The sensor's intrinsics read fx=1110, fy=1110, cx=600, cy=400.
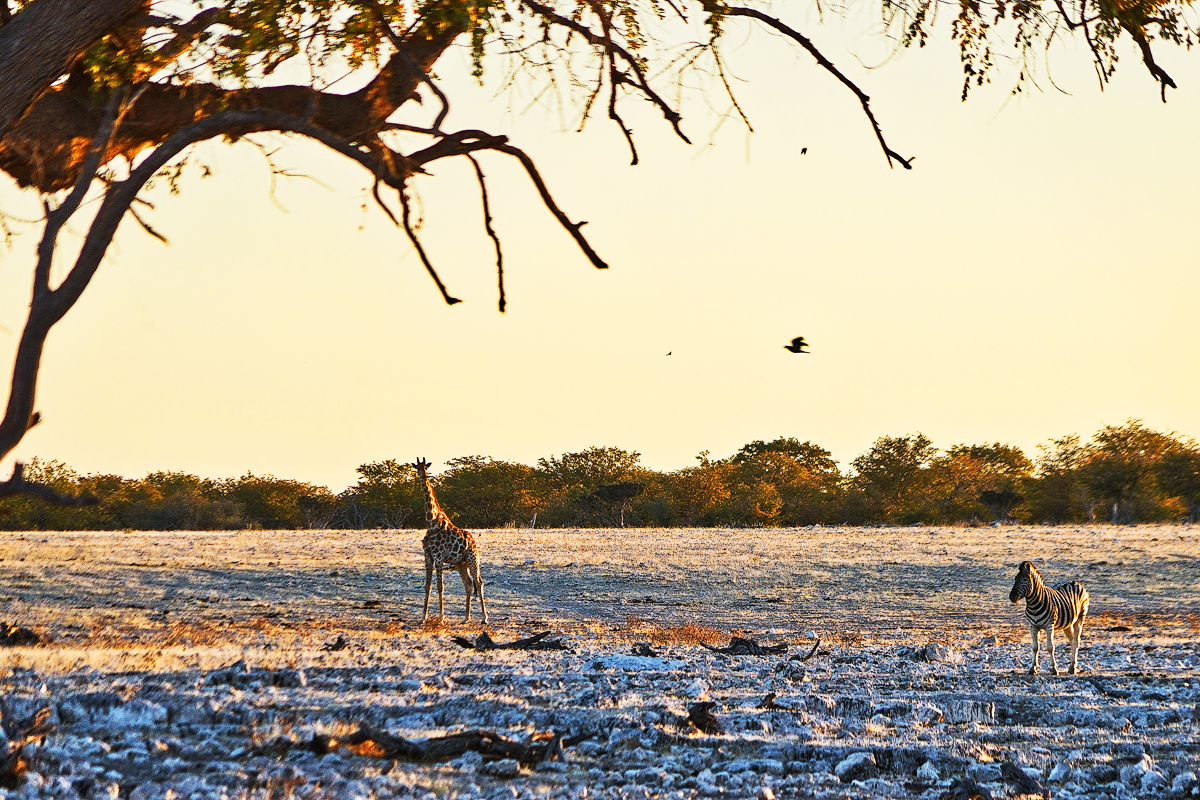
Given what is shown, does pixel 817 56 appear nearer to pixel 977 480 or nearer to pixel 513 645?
pixel 513 645

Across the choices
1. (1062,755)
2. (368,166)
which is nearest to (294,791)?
(368,166)

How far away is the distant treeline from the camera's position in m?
44.6

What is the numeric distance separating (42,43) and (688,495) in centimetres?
4252

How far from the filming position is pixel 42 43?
5.04 meters

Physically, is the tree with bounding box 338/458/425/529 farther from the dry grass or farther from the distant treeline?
the dry grass

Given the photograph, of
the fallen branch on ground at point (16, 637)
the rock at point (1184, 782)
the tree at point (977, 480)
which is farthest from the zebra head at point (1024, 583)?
the tree at point (977, 480)

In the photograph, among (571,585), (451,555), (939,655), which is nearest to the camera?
(939,655)

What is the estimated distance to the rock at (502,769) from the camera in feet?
17.0

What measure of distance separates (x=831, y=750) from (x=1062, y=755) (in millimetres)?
1303

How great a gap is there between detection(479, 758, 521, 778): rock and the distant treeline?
3824 centimetres

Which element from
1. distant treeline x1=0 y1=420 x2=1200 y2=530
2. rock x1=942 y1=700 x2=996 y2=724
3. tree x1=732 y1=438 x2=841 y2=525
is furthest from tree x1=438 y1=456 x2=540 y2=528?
rock x1=942 y1=700 x2=996 y2=724

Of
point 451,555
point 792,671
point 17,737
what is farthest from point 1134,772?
point 451,555

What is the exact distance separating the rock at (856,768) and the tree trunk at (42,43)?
495 centimetres

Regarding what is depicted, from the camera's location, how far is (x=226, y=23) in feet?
22.0
